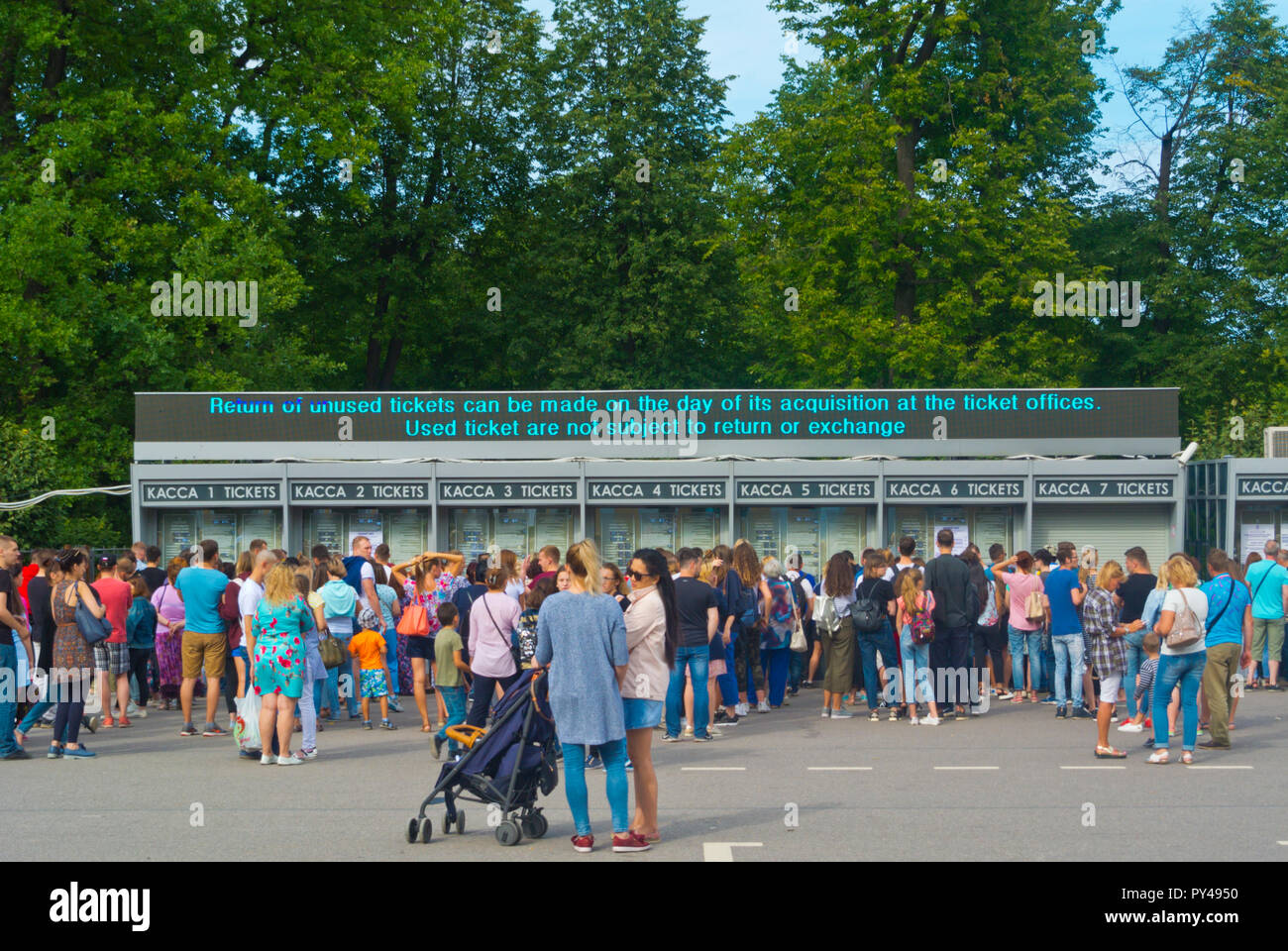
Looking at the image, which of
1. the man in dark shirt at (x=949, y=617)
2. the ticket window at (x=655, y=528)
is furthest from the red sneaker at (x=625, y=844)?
the ticket window at (x=655, y=528)

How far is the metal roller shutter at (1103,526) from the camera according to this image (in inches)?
901

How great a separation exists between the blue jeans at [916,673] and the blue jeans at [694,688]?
2.20 meters

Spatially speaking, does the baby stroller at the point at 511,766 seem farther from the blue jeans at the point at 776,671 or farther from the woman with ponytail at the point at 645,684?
the blue jeans at the point at 776,671

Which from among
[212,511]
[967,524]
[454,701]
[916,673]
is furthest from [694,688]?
[212,511]

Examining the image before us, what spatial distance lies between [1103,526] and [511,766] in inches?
635

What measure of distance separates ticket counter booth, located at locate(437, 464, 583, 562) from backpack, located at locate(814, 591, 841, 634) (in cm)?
759


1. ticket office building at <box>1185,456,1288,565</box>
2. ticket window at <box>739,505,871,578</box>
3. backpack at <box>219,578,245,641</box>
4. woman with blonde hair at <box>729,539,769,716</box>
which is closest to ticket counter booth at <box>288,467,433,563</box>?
ticket window at <box>739,505,871,578</box>

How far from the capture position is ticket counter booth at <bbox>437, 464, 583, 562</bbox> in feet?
74.6

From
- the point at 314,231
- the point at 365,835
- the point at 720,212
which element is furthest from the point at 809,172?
the point at 365,835

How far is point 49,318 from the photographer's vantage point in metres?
28.5

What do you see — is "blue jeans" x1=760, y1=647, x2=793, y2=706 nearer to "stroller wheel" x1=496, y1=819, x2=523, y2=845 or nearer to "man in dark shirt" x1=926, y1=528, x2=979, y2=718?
"man in dark shirt" x1=926, y1=528, x2=979, y2=718

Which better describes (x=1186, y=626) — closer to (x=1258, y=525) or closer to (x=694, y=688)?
(x=694, y=688)

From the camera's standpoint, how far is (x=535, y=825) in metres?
9.09

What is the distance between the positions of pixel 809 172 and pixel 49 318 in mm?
17561
